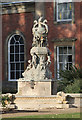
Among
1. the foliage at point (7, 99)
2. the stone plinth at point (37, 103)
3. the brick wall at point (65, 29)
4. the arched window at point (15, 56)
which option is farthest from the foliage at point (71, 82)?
the arched window at point (15, 56)

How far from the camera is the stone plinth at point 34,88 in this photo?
597 inches

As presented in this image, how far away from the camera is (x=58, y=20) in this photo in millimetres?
23953

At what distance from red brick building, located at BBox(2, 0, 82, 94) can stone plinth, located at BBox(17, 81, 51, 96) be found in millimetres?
8214

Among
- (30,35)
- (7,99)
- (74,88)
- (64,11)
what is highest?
(64,11)

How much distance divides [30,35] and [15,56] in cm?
172

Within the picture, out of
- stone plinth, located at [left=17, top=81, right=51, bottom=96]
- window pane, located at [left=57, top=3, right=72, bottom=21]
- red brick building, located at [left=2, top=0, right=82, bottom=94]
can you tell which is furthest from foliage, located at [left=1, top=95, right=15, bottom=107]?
window pane, located at [left=57, top=3, right=72, bottom=21]

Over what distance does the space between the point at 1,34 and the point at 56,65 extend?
Answer: 13.8 ft

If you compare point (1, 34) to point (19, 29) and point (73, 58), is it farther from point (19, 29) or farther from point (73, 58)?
point (73, 58)

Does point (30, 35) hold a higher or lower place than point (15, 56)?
higher

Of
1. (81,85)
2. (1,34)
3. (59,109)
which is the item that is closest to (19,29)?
(1,34)

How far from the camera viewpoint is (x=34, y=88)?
15211 mm

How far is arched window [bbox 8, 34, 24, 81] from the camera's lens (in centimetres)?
2480

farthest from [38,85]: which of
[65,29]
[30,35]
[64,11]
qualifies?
[64,11]

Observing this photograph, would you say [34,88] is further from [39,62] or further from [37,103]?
[39,62]
